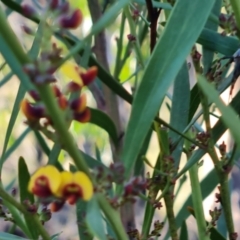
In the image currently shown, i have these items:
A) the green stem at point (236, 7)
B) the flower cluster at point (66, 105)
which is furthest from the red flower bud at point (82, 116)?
the green stem at point (236, 7)

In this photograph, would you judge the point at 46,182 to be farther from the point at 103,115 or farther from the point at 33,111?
the point at 103,115

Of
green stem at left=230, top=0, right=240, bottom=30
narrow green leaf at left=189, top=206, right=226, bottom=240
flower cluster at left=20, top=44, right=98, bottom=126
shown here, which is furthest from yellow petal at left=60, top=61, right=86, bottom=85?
narrow green leaf at left=189, top=206, right=226, bottom=240

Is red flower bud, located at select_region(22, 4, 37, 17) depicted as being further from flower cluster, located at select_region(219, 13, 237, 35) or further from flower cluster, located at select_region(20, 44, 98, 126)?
flower cluster, located at select_region(219, 13, 237, 35)

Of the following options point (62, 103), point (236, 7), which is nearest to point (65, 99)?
point (62, 103)

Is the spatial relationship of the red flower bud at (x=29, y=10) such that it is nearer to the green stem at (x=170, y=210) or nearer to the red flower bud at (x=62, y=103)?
the red flower bud at (x=62, y=103)

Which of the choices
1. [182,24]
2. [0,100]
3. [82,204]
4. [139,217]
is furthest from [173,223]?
[0,100]

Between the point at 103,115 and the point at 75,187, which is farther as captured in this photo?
the point at 103,115

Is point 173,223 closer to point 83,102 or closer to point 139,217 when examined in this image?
point 83,102
